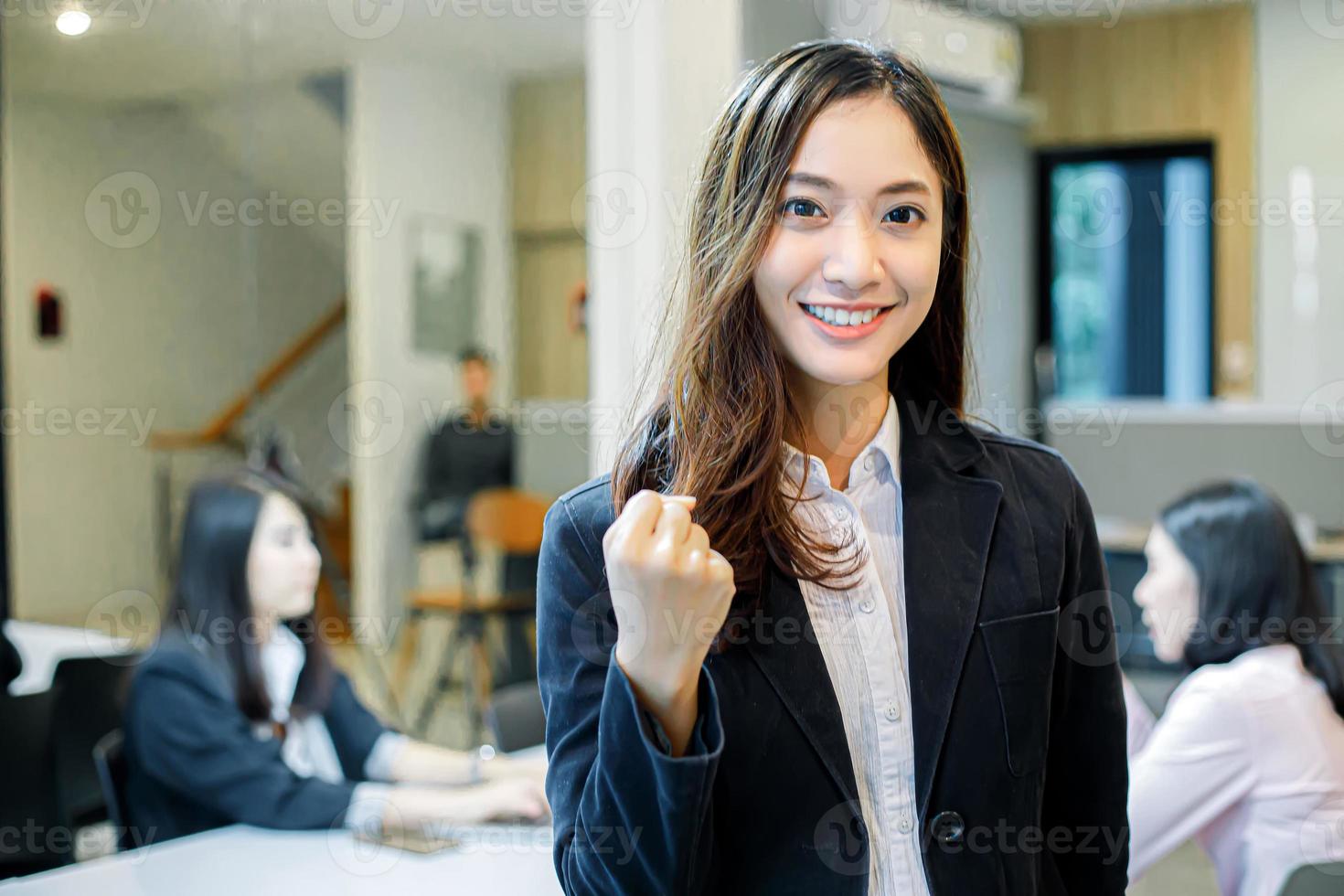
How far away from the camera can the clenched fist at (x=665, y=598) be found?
786 mm

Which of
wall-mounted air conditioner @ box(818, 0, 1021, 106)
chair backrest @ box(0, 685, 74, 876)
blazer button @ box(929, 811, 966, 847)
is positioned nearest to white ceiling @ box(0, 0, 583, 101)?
wall-mounted air conditioner @ box(818, 0, 1021, 106)

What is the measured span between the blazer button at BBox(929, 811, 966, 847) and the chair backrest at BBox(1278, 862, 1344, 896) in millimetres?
596

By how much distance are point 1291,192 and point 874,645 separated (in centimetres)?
563

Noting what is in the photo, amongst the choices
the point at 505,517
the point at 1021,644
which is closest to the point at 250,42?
the point at 505,517

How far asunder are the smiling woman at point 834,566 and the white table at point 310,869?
2.83 feet

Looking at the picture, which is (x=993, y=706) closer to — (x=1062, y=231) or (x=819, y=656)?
(x=819, y=656)

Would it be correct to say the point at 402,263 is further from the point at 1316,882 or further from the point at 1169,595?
the point at 1316,882

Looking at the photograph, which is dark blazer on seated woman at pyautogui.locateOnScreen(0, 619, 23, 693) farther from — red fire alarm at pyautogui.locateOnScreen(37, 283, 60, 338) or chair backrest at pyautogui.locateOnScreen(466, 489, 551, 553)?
chair backrest at pyautogui.locateOnScreen(466, 489, 551, 553)

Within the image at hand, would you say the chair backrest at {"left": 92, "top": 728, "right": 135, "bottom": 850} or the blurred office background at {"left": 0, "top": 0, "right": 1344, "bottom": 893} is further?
the blurred office background at {"left": 0, "top": 0, "right": 1344, "bottom": 893}

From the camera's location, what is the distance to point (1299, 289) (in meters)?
5.81

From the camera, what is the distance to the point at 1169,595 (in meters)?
2.05

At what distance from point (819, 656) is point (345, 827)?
1244 mm

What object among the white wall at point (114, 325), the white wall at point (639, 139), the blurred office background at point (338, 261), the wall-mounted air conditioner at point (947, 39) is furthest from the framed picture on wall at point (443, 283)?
the wall-mounted air conditioner at point (947, 39)

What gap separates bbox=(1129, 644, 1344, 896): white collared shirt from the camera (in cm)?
176
